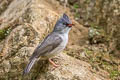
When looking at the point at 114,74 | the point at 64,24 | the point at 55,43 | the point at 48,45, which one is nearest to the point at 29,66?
the point at 48,45

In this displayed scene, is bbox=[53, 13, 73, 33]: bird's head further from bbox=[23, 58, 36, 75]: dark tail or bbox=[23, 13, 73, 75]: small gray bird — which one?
bbox=[23, 58, 36, 75]: dark tail

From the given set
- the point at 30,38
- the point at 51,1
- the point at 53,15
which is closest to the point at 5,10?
the point at 51,1

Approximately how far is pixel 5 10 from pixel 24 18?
236 cm

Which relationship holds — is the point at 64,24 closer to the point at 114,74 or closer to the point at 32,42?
the point at 32,42

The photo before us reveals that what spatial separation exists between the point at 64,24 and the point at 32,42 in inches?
54.2

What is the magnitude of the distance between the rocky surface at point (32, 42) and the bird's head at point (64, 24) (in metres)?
0.80

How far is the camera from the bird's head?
698 cm

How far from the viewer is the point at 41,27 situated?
8555 mm

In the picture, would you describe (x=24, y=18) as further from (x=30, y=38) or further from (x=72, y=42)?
(x=72, y=42)

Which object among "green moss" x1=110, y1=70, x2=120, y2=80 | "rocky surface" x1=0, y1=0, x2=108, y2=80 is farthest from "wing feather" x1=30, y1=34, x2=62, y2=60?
"green moss" x1=110, y1=70, x2=120, y2=80

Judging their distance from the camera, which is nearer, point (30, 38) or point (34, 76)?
point (34, 76)

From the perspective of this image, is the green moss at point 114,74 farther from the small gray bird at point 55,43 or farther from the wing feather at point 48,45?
the wing feather at point 48,45

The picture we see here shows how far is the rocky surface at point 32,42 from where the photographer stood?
6.96m

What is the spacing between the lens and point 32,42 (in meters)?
8.00
